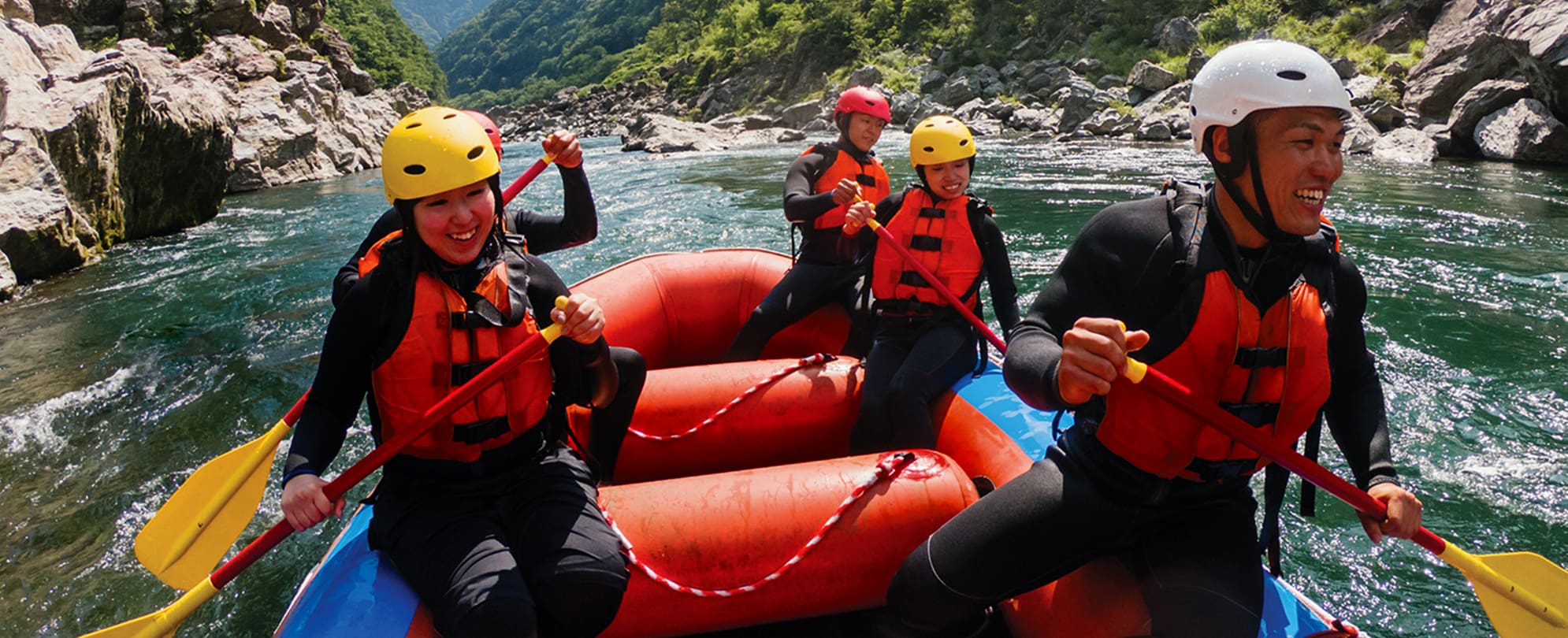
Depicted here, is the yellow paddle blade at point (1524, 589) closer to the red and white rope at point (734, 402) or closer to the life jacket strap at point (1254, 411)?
the life jacket strap at point (1254, 411)

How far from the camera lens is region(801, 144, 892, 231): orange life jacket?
471cm

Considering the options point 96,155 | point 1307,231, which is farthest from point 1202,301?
point 96,155

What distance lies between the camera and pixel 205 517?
2318 mm

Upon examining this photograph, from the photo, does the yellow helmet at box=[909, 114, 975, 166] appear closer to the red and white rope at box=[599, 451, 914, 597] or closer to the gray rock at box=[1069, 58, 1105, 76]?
the red and white rope at box=[599, 451, 914, 597]

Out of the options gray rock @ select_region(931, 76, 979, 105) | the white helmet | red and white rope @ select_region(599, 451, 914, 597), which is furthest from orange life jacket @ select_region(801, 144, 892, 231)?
gray rock @ select_region(931, 76, 979, 105)

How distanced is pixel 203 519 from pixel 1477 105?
722 inches

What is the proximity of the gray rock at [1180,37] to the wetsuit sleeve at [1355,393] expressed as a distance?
97.1ft

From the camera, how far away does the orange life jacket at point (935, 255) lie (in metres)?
3.71

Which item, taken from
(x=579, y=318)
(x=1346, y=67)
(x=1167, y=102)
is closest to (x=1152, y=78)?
(x=1167, y=102)

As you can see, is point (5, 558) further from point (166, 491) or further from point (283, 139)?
point (283, 139)

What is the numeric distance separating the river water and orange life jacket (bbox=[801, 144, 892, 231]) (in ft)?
8.50

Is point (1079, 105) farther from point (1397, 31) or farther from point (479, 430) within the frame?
point (479, 430)

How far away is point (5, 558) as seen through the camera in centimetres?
351

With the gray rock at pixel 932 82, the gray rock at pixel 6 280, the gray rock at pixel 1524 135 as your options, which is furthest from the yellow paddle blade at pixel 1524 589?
the gray rock at pixel 932 82
